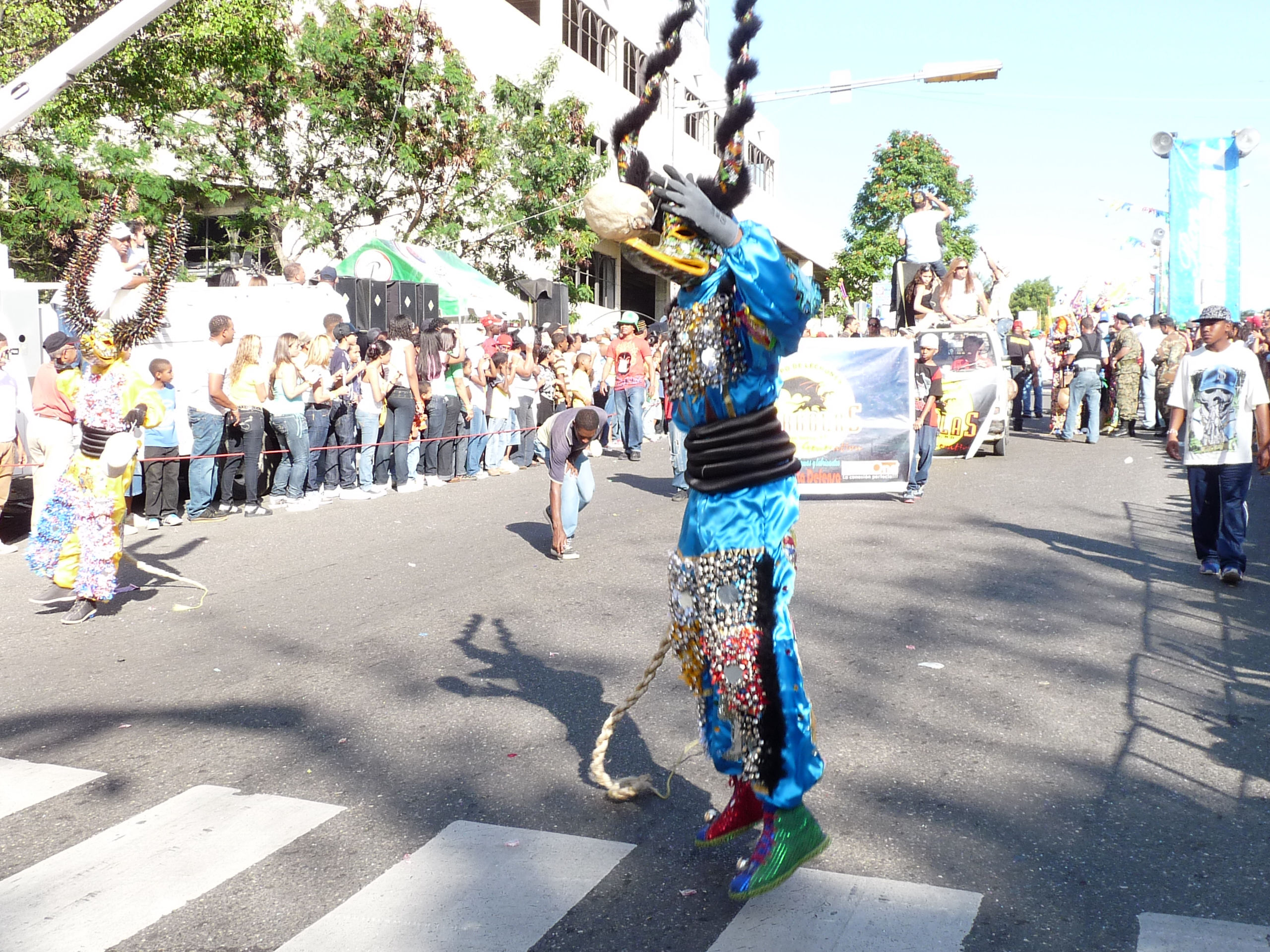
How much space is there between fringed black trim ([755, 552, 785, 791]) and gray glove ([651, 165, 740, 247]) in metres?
0.97

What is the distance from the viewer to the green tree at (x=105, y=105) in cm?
1677

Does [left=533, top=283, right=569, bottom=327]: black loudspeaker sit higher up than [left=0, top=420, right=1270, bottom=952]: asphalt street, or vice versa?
[left=533, top=283, right=569, bottom=327]: black loudspeaker

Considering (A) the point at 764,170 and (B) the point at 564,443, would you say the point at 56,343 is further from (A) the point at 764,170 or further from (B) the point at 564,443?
(A) the point at 764,170

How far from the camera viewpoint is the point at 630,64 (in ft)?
114

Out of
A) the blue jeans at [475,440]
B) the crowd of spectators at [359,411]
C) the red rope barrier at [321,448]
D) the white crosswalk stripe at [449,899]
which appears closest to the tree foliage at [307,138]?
the crowd of spectators at [359,411]

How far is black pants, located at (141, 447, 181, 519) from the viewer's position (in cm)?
1059

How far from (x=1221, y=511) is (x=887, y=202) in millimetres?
40913

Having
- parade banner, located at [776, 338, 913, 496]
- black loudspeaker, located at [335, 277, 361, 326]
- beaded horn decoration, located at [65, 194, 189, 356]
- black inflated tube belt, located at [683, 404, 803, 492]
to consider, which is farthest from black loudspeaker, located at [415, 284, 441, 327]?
black inflated tube belt, located at [683, 404, 803, 492]

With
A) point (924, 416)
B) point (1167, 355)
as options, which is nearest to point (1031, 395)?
point (1167, 355)

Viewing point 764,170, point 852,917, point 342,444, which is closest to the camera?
point 852,917

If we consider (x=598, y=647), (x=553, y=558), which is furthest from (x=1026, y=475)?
(x=598, y=647)

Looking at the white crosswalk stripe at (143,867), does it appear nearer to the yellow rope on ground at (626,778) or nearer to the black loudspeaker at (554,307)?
the yellow rope on ground at (626,778)

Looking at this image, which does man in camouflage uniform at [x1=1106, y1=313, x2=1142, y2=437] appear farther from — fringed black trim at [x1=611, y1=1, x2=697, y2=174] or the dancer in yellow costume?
fringed black trim at [x1=611, y1=1, x2=697, y2=174]

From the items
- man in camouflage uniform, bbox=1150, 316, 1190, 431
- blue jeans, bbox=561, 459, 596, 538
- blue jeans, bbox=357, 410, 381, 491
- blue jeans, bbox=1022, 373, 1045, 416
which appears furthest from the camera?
blue jeans, bbox=1022, 373, 1045, 416
